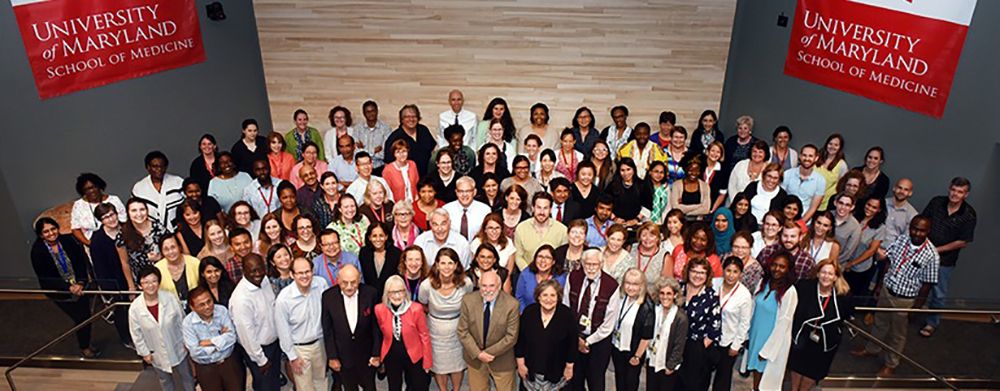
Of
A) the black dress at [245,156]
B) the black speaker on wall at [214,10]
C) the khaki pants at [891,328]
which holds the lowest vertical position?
the khaki pants at [891,328]

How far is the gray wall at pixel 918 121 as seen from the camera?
5.91 meters

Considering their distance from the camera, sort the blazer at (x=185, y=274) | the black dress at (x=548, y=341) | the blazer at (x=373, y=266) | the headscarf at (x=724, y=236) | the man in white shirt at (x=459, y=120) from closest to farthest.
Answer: the black dress at (x=548, y=341)
the blazer at (x=185, y=274)
the blazer at (x=373, y=266)
the headscarf at (x=724, y=236)
the man in white shirt at (x=459, y=120)

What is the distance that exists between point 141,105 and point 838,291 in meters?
6.98

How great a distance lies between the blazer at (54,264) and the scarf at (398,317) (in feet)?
8.87

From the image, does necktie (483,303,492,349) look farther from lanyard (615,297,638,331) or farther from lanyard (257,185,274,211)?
lanyard (257,185,274,211)

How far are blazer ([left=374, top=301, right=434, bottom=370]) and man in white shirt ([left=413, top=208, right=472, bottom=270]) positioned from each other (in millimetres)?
556

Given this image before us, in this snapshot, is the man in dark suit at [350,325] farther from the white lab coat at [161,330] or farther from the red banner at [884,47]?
the red banner at [884,47]

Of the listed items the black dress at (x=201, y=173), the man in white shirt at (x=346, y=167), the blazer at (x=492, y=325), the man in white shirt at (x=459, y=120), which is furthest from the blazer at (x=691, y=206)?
the black dress at (x=201, y=173)

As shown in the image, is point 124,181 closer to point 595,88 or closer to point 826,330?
point 595,88

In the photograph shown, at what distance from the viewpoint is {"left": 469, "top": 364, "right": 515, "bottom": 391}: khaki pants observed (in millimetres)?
4980

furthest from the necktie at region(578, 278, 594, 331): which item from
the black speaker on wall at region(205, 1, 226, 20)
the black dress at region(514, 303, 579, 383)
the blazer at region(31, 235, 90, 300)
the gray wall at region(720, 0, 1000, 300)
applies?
the black speaker on wall at region(205, 1, 226, 20)

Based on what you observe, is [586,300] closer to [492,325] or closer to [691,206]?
[492,325]

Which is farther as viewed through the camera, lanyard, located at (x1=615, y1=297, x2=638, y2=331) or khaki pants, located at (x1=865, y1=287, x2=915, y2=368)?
khaki pants, located at (x1=865, y1=287, x2=915, y2=368)

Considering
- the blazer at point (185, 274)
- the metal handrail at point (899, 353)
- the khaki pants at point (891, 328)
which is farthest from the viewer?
the khaki pants at point (891, 328)
